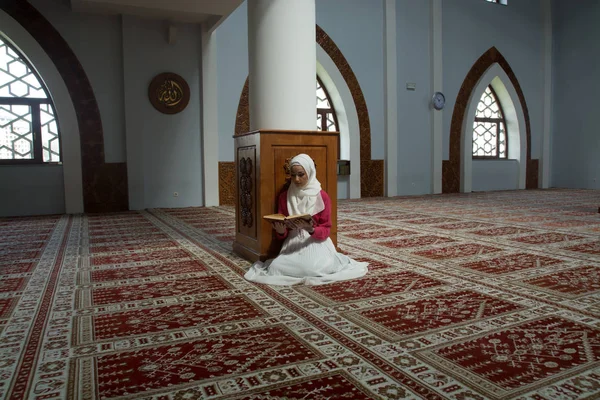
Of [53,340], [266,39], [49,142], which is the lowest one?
[53,340]

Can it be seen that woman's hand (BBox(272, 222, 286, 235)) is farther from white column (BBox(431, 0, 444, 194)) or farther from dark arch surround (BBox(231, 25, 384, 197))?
white column (BBox(431, 0, 444, 194))

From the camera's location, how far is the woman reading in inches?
117

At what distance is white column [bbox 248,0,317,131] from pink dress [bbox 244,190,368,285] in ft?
2.29

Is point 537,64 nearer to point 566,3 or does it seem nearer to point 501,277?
point 566,3

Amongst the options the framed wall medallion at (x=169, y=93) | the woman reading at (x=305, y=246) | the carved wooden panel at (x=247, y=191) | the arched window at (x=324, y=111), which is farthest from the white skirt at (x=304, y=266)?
the arched window at (x=324, y=111)

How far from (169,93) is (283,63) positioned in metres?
4.75

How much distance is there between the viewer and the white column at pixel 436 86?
10164 millimetres

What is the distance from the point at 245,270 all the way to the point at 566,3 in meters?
12.4

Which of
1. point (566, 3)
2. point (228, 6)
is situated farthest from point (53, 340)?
point (566, 3)

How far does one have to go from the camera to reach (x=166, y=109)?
775 cm

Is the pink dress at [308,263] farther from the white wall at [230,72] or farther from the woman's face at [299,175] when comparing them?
the white wall at [230,72]

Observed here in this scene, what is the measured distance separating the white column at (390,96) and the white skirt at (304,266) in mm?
6780

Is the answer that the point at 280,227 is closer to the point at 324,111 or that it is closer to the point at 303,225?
the point at 303,225

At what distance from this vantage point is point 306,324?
216 cm
